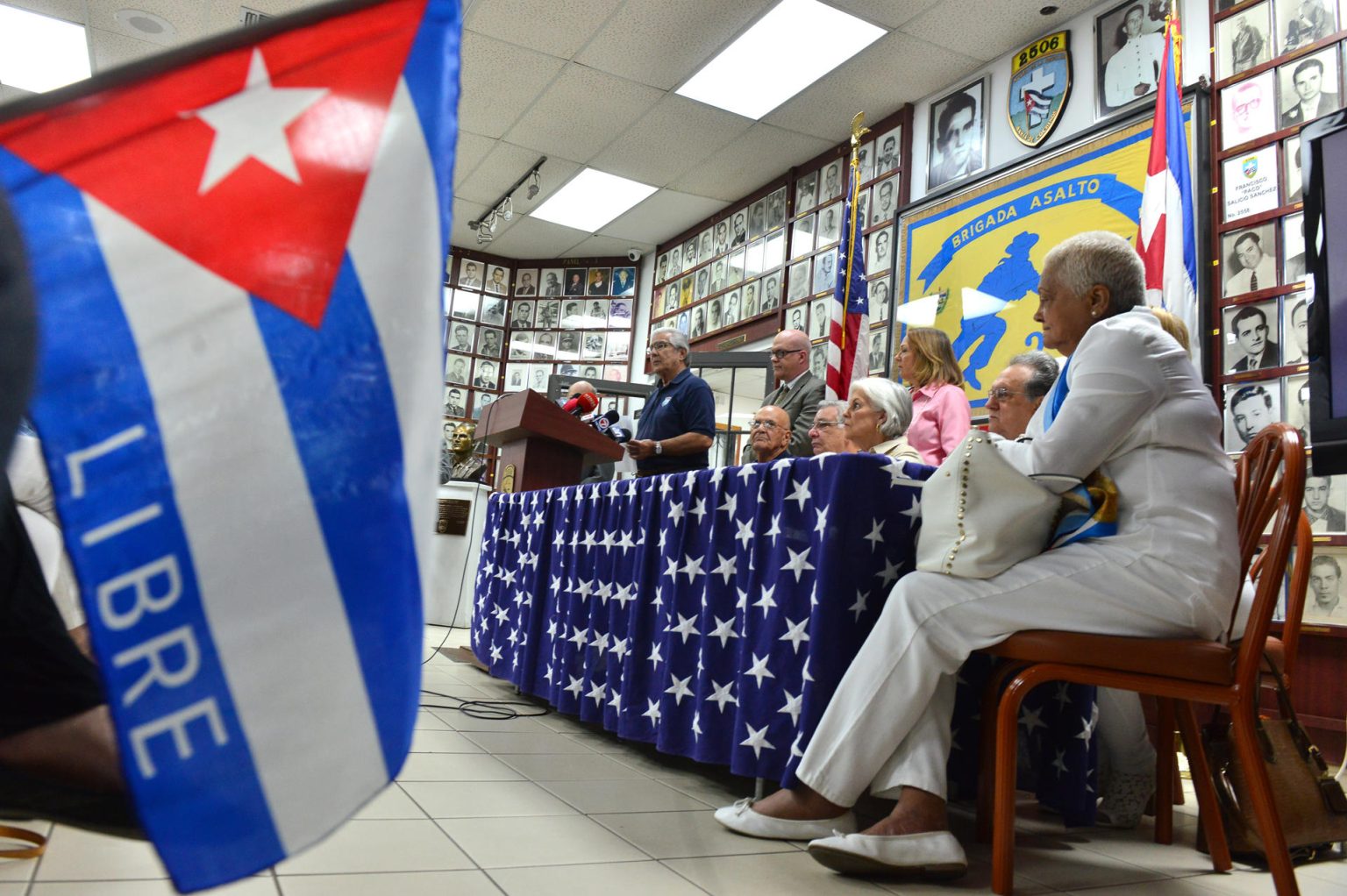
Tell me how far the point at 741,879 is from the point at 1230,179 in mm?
3523

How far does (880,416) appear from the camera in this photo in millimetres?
2975

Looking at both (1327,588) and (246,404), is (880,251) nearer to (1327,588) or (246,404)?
(1327,588)

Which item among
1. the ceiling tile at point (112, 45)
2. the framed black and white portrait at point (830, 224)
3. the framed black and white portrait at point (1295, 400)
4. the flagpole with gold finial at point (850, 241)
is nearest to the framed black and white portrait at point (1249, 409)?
the framed black and white portrait at point (1295, 400)

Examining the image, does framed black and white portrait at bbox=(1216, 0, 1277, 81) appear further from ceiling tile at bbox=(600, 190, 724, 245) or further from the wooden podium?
ceiling tile at bbox=(600, 190, 724, 245)

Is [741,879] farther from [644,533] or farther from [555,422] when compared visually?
[555,422]

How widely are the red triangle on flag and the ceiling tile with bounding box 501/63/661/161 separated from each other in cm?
527

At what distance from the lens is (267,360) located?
1.72 feet

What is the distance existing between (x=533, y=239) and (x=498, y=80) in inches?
102

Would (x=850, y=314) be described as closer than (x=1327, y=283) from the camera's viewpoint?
No

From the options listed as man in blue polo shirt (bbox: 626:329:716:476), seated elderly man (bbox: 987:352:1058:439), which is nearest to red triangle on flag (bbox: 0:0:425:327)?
seated elderly man (bbox: 987:352:1058:439)

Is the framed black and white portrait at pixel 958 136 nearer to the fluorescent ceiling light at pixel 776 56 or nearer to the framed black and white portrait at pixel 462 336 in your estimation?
the fluorescent ceiling light at pixel 776 56

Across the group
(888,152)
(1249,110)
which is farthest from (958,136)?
(1249,110)

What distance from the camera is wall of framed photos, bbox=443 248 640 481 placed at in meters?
8.41

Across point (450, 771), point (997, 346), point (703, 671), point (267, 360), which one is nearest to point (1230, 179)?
point (997, 346)
